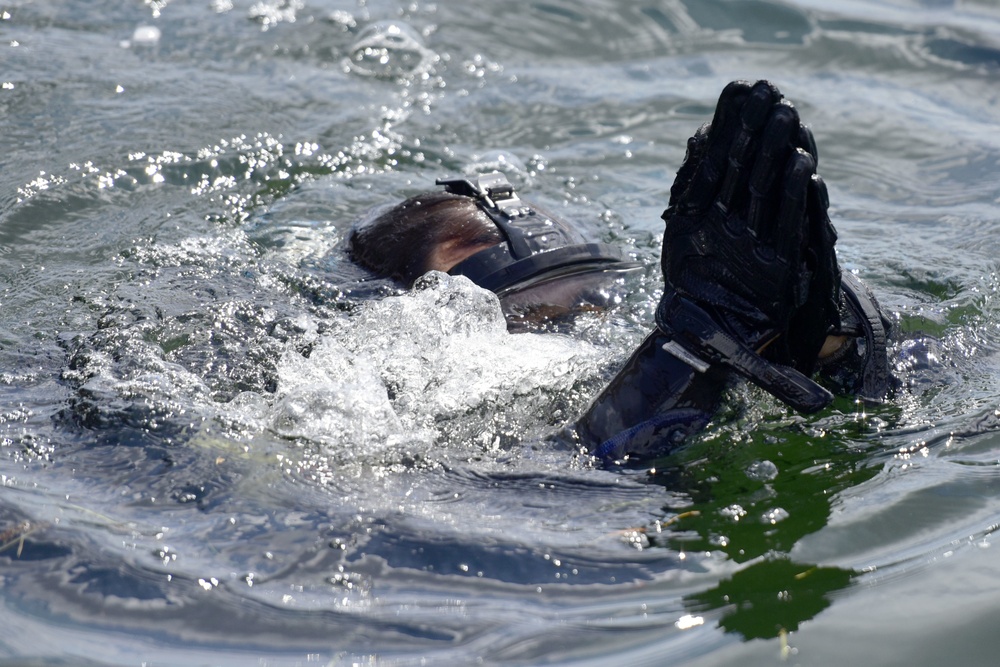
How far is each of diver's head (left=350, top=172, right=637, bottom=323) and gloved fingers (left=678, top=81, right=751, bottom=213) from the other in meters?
0.87

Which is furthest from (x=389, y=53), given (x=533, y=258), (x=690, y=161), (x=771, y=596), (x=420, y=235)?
(x=771, y=596)

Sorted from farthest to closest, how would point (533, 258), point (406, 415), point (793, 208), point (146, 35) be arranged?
point (146, 35) → point (533, 258) → point (406, 415) → point (793, 208)

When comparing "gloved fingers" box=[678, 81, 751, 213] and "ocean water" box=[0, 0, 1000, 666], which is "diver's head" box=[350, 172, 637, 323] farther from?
"gloved fingers" box=[678, 81, 751, 213]

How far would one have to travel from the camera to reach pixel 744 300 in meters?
2.57

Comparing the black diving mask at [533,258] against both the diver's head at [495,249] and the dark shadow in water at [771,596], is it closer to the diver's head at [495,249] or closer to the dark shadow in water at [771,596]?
the diver's head at [495,249]

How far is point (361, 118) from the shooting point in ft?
18.3

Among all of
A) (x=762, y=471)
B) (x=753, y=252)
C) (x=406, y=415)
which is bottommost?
(x=406, y=415)

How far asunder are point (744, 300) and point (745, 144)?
0.39 m

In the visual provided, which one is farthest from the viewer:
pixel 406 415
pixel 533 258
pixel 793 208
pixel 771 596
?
pixel 533 258

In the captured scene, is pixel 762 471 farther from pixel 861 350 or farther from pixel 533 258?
pixel 533 258

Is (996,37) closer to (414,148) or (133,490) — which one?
(414,148)

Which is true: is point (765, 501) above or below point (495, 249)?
below

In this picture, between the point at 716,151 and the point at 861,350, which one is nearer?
the point at 716,151

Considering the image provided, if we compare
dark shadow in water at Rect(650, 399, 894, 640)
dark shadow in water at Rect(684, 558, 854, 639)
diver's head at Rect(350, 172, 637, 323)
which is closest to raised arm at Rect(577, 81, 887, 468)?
dark shadow in water at Rect(650, 399, 894, 640)
